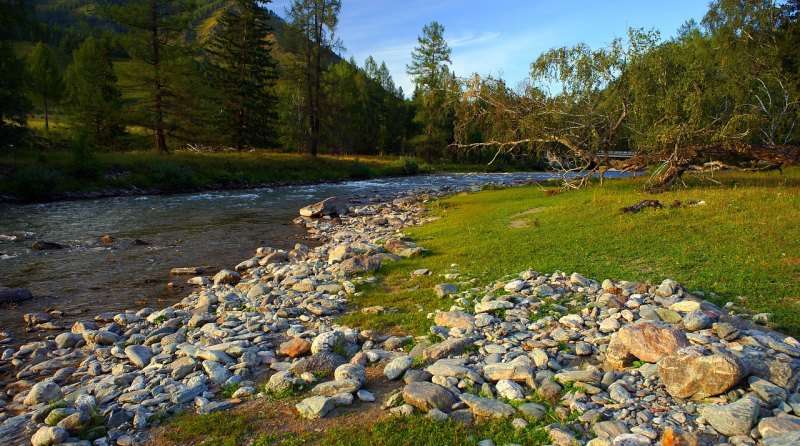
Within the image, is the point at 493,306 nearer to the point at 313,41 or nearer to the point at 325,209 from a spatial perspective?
the point at 325,209

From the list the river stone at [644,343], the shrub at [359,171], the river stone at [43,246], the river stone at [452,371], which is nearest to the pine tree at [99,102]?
the shrub at [359,171]

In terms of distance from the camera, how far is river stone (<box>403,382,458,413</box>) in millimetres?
5262

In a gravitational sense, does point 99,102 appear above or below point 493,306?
above

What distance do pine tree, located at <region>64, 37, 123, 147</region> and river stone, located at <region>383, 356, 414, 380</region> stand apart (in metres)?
50.2

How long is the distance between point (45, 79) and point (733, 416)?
249ft

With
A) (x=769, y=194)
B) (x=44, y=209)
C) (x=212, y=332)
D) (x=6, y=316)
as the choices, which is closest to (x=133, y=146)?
(x=44, y=209)

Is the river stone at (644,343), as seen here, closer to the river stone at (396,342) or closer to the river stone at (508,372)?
the river stone at (508,372)

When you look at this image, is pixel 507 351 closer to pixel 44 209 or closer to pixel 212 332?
pixel 212 332

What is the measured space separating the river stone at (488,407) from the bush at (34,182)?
32.1 metres

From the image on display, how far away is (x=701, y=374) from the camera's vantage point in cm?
499

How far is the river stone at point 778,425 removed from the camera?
4242 millimetres

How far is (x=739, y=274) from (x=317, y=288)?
339 inches

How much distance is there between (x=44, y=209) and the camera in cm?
2555

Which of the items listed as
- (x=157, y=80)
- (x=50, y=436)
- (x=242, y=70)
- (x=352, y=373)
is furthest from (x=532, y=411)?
(x=242, y=70)
